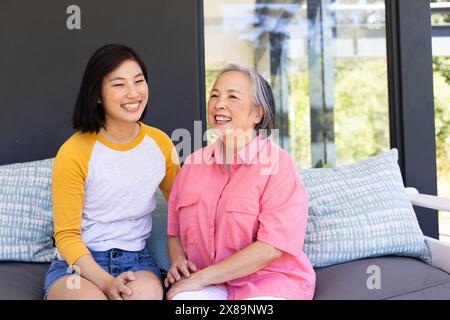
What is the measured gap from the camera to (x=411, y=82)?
2.88m

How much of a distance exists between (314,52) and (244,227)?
97.5 inches

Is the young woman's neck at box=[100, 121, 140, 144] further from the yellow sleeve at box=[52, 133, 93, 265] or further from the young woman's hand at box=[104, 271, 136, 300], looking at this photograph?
the young woman's hand at box=[104, 271, 136, 300]

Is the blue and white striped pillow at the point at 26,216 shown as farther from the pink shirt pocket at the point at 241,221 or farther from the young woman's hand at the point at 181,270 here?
the pink shirt pocket at the point at 241,221

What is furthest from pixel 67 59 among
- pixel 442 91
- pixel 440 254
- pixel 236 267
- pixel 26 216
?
pixel 442 91

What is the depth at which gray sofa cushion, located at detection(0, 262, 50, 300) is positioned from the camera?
1754 mm

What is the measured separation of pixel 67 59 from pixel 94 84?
96cm

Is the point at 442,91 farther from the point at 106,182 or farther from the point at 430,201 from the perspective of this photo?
the point at 106,182

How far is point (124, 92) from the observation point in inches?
71.9

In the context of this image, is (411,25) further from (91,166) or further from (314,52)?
(91,166)

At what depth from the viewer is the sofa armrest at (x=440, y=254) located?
1.99 metres

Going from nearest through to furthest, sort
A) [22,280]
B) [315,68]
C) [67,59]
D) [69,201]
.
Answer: [69,201]
[22,280]
[67,59]
[315,68]

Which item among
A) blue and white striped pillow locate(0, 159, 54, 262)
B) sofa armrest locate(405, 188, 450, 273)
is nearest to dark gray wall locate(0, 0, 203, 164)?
blue and white striped pillow locate(0, 159, 54, 262)
